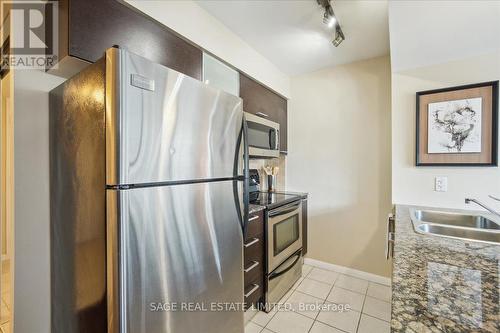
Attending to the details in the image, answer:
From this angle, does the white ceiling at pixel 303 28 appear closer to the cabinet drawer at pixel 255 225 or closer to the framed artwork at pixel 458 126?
the framed artwork at pixel 458 126

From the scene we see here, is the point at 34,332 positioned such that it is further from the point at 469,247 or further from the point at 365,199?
the point at 365,199

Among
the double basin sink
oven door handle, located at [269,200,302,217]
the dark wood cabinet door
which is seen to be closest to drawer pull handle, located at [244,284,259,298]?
oven door handle, located at [269,200,302,217]

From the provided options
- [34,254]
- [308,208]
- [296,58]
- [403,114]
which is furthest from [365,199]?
[34,254]

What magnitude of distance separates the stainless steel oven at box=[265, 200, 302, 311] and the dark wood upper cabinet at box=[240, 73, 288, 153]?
Answer: 88 cm

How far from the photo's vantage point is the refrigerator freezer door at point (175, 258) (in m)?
0.80

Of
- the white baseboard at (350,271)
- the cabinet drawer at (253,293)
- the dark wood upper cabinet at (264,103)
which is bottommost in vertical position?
the white baseboard at (350,271)

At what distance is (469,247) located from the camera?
40.7 inches

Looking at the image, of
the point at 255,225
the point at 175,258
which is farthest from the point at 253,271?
the point at 175,258

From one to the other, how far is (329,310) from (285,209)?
933mm

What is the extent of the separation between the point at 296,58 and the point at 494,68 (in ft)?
5.12

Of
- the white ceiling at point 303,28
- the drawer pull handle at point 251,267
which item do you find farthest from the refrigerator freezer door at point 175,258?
the white ceiling at point 303,28

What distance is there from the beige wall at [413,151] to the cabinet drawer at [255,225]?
1199 millimetres

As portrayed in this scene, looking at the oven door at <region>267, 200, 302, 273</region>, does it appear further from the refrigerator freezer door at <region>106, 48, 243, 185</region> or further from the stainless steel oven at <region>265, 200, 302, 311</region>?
the refrigerator freezer door at <region>106, 48, 243, 185</region>

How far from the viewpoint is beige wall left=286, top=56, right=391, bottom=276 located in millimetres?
2383
